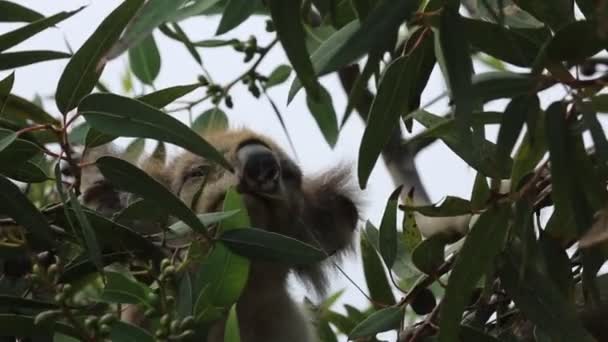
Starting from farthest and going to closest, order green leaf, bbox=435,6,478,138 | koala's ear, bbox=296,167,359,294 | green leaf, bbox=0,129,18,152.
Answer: koala's ear, bbox=296,167,359,294 → green leaf, bbox=0,129,18,152 → green leaf, bbox=435,6,478,138

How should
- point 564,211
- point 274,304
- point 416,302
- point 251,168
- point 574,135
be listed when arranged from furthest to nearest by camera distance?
1. point 274,304
2. point 251,168
3. point 416,302
4. point 564,211
5. point 574,135

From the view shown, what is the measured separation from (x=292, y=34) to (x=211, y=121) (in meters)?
1.51

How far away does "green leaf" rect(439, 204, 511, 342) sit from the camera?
1765 mm

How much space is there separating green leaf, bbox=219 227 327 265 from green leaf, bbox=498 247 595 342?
0.31 metres

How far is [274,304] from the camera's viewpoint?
302 centimetres

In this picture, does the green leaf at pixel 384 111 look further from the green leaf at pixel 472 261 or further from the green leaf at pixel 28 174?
the green leaf at pixel 28 174

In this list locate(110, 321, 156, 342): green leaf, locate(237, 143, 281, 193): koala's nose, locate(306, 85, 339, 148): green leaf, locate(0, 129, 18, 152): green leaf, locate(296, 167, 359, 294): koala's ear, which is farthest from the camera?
locate(296, 167, 359, 294): koala's ear

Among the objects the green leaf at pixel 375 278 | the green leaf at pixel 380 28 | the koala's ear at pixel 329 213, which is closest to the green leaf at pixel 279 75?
the koala's ear at pixel 329 213

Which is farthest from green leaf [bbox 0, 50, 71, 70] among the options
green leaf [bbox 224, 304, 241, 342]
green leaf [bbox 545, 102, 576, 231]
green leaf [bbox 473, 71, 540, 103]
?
green leaf [bbox 545, 102, 576, 231]

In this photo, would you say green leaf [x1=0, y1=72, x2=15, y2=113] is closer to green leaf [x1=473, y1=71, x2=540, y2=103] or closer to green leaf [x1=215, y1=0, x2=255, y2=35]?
green leaf [x1=215, y1=0, x2=255, y2=35]

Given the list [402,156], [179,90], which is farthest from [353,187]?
[179,90]

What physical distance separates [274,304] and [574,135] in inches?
61.7

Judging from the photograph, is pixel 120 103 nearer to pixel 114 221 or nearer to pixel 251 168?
pixel 114 221

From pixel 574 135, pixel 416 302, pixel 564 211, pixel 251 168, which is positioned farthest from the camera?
pixel 251 168
